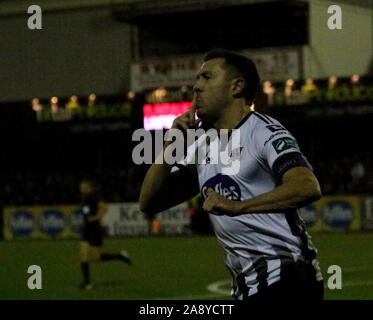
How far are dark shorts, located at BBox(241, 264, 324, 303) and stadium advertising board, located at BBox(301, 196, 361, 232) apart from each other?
890 inches

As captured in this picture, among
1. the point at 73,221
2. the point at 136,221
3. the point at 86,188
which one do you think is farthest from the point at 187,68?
the point at 86,188

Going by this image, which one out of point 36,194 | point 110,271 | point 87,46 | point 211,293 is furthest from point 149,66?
point 211,293

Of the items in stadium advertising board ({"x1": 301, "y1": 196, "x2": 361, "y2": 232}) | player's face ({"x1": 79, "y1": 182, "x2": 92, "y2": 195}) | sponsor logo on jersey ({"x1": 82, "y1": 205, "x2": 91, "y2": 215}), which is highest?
player's face ({"x1": 79, "y1": 182, "x2": 92, "y2": 195})

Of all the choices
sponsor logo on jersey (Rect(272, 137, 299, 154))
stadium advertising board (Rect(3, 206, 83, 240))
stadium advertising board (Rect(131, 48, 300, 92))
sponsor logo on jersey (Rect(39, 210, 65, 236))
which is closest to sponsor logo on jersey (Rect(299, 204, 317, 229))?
stadium advertising board (Rect(3, 206, 83, 240))

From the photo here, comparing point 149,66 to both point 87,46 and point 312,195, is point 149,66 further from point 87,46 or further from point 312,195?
point 312,195

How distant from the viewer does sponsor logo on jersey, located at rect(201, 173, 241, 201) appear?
184 inches

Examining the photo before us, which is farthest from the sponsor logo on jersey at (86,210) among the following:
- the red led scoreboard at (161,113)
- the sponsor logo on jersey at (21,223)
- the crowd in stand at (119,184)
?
the sponsor logo on jersey at (21,223)

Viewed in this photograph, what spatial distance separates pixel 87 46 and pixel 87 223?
25.1m

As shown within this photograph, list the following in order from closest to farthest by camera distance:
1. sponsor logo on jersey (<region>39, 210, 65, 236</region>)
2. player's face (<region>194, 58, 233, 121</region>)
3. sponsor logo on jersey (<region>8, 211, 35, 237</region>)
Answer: player's face (<region>194, 58, 233, 121</region>)
sponsor logo on jersey (<region>39, 210, 65, 236</region>)
sponsor logo on jersey (<region>8, 211, 35, 237</region>)

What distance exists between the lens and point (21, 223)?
101 feet

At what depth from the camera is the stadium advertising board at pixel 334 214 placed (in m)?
27.2

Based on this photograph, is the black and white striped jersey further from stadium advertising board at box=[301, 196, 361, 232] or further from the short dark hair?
stadium advertising board at box=[301, 196, 361, 232]

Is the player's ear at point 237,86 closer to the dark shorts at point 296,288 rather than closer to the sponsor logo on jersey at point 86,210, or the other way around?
the dark shorts at point 296,288

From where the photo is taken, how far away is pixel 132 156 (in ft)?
131
